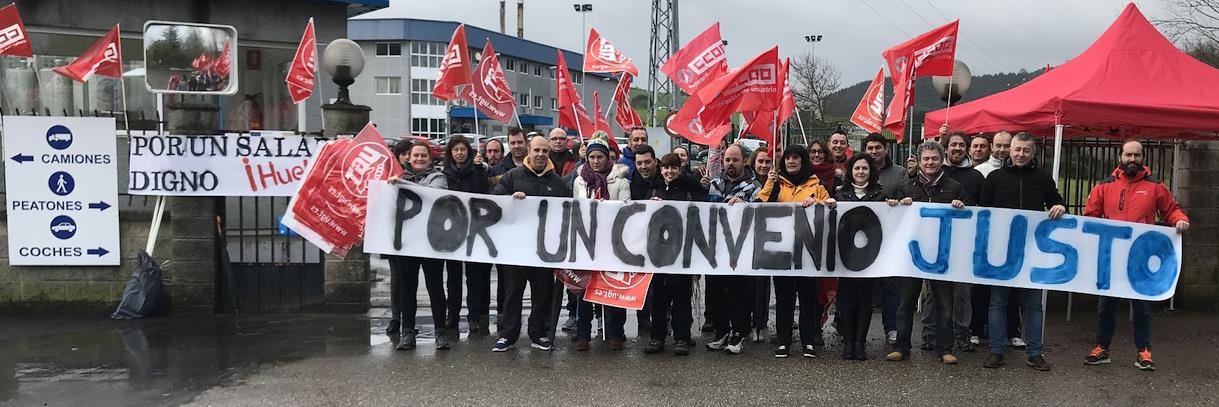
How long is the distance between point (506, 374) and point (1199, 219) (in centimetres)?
721

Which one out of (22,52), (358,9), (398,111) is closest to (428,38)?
(398,111)

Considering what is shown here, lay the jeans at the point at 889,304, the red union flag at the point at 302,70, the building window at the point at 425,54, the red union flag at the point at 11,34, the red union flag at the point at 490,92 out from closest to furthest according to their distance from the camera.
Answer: the jeans at the point at 889,304 < the red union flag at the point at 11,34 < the red union flag at the point at 302,70 < the red union flag at the point at 490,92 < the building window at the point at 425,54

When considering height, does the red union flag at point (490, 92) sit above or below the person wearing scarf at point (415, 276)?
above

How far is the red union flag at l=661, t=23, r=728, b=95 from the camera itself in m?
11.0

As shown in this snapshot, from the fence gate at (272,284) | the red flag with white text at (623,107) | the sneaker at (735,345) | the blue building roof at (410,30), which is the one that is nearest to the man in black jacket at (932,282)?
the sneaker at (735,345)

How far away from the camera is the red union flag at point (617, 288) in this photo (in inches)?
306

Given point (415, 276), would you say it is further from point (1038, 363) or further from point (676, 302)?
point (1038, 363)

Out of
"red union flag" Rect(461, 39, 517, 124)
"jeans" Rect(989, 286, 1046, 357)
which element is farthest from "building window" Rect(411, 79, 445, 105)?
"jeans" Rect(989, 286, 1046, 357)

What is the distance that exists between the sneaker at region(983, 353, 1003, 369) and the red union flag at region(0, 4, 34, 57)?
872 cm

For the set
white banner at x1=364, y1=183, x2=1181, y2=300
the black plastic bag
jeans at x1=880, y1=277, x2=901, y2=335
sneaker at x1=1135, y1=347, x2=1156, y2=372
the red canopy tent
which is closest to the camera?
sneaker at x1=1135, y1=347, x2=1156, y2=372

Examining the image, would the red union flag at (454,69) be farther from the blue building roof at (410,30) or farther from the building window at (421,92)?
the building window at (421,92)

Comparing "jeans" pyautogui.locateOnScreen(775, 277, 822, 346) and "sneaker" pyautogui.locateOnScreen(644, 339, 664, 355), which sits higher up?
"jeans" pyautogui.locateOnScreen(775, 277, 822, 346)

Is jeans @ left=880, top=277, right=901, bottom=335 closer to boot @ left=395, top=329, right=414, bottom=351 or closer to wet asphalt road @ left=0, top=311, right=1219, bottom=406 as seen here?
wet asphalt road @ left=0, top=311, right=1219, bottom=406

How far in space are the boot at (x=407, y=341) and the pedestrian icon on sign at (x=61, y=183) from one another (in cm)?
373
